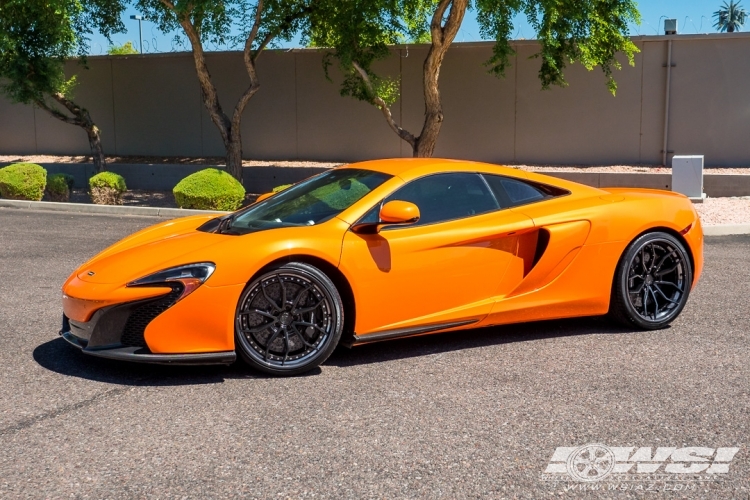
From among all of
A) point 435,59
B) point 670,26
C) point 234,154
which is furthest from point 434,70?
point 670,26

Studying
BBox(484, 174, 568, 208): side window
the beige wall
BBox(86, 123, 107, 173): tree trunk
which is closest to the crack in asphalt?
BBox(484, 174, 568, 208): side window

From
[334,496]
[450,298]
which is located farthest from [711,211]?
[334,496]

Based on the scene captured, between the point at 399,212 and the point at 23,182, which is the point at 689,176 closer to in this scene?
the point at 399,212

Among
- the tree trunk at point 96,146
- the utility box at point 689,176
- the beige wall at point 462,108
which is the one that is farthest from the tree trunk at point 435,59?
the tree trunk at point 96,146

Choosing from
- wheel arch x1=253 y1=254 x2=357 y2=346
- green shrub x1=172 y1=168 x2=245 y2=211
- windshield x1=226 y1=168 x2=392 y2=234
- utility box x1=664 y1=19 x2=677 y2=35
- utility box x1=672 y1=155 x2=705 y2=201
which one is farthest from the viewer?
utility box x1=664 y1=19 x2=677 y2=35

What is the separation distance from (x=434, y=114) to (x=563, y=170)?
3184 millimetres

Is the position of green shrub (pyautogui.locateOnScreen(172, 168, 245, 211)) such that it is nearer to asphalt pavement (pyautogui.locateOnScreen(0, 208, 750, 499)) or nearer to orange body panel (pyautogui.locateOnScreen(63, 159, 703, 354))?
asphalt pavement (pyautogui.locateOnScreen(0, 208, 750, 499))

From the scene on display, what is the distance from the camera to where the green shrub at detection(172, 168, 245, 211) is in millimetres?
14484

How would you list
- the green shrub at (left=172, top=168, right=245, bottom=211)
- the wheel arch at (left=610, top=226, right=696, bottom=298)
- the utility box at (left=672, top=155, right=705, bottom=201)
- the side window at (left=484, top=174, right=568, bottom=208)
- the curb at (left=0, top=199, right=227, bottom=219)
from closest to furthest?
the side window at (left=484, top=174, right=568, bottom=208) → the wheel arch at (left=610, top=226, right=696, bottom=298) → the green shrub at (left=172, top=168, right=245, bottom=211) → the curb at (left=0, top=199, right=227, bottom=219) → the utility box at (left=672, top=155, right=705, bottom=201)

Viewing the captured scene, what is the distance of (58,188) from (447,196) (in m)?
12.7

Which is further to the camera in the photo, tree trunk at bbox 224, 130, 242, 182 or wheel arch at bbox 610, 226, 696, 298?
tree trunk at bbox 224, 130, 242, 182

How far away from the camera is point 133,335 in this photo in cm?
497

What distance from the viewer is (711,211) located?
14.0m

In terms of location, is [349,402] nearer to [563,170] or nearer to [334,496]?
[334,496]
